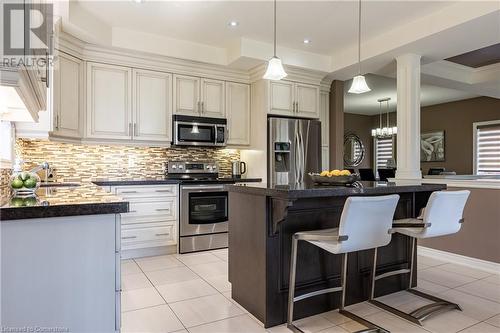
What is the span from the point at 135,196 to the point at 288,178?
6.94 ft

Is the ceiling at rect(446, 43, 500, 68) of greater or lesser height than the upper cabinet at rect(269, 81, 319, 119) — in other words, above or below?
above

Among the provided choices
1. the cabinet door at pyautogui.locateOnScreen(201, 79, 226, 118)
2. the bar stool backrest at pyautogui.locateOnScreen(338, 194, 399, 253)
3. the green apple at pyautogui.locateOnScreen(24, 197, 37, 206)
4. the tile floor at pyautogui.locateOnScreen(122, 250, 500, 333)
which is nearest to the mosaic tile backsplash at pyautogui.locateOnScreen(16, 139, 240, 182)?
the cabinet door at pyautogui.locateOnScreen(201, 79, 226, 118)

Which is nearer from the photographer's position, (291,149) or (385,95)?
(291,149)

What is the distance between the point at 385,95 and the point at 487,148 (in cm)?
256

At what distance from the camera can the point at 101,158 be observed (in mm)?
4191

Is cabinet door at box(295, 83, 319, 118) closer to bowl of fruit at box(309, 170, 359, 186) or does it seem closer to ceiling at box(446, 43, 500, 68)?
ceiling at box(446, 43, 500, 68)

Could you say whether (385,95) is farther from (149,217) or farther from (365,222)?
(365,222)

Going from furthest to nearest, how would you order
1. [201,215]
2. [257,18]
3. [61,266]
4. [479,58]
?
[479,58] < [201,215] < [257,18] < [61,266]

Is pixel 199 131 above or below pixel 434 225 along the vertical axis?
above

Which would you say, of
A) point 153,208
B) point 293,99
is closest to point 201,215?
point 153,208

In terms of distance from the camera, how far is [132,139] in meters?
4.11

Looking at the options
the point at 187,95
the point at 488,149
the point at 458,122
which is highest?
the point at 458,122

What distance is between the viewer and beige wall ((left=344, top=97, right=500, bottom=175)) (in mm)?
7339

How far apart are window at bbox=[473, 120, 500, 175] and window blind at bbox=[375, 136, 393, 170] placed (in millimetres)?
2392
